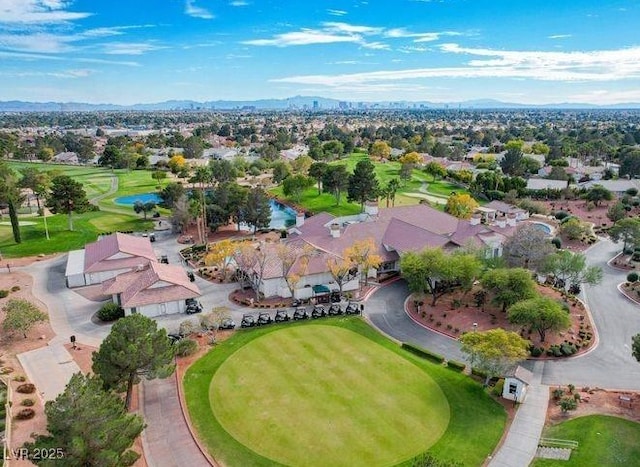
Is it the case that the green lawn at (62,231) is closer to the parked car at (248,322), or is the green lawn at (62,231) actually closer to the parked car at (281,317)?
the parked car at (248,322)

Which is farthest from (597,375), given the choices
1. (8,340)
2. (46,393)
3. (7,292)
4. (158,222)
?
(158,222)

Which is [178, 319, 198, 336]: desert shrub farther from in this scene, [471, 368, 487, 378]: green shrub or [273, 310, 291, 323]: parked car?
[471, 368, 487, 378]: green shrub

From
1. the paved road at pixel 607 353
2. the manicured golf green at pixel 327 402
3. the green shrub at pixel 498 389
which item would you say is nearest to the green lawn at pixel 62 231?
the manicured golf green at pixel 327 402

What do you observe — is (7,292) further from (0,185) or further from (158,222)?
(158,222)

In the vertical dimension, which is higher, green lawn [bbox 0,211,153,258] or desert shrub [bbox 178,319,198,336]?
desert shrub [bbox 178,319,198,336]

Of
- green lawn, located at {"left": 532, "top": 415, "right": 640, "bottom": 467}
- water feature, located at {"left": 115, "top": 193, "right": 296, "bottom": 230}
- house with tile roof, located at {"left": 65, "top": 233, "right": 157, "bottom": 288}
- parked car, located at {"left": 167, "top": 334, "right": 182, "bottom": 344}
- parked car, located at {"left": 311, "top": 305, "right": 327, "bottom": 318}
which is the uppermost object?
house with tile roof, located at {"left": 65, "top": 233, "right": 157, "bottom": 288}

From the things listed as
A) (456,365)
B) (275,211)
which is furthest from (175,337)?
(275,211)

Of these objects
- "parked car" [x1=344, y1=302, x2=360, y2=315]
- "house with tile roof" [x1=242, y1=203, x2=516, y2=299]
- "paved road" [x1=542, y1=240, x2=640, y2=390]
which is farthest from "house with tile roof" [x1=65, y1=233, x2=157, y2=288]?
"paved road" [x1=542, y1=240, x2=640, y2=390]
